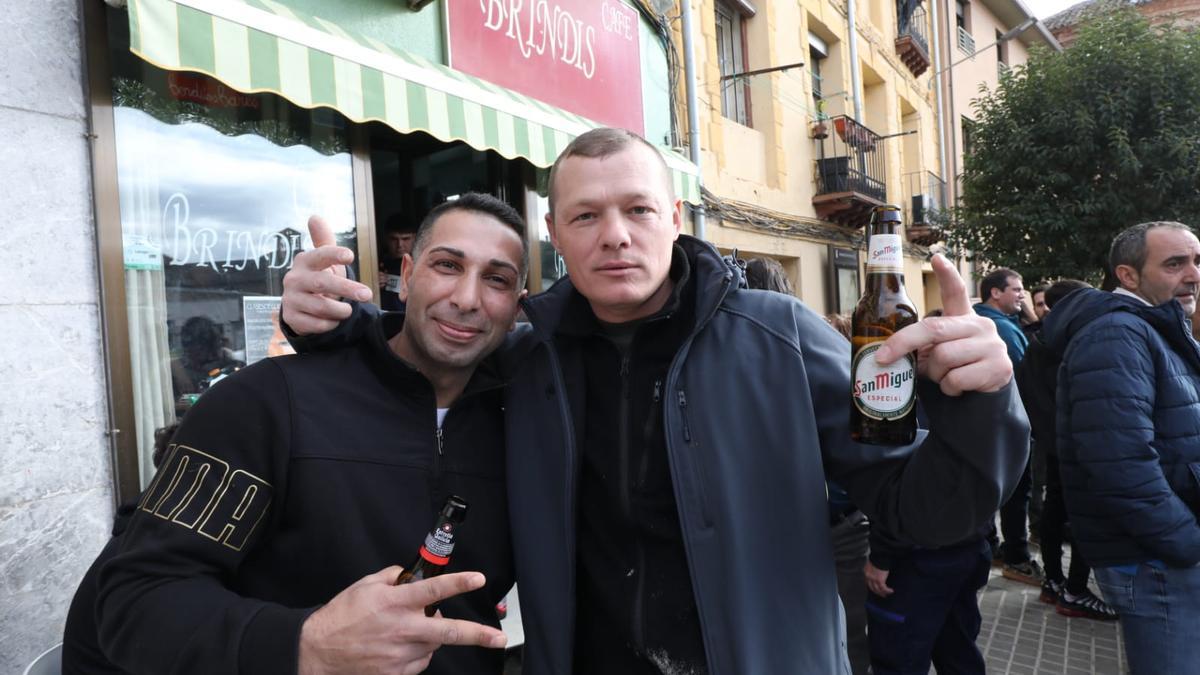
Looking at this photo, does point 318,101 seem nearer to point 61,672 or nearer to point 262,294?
point 262,294

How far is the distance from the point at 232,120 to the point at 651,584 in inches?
145

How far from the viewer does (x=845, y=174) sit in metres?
11.0

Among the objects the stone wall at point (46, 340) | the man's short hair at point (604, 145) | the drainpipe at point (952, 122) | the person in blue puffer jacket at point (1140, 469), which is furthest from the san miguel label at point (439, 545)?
the drainpipe at point (952, 122)

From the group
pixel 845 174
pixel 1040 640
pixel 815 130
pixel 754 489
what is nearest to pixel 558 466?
pixel 754 489

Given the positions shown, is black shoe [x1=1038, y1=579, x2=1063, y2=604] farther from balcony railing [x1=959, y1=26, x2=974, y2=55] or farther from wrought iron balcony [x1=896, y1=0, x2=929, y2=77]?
balcony railing [x1=959, y1=26, x2=974, y2=55]

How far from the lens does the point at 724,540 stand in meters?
1.38

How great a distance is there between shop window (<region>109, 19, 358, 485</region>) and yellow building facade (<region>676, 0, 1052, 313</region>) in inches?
209

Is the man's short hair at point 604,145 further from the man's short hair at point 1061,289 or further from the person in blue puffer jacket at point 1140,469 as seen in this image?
the man's short hair at point 1061,289

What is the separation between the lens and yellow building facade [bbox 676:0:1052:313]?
29.7ft

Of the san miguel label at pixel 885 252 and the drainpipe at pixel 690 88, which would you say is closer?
the san miguel label at pixel 885 252

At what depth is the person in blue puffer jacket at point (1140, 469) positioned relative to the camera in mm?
2312

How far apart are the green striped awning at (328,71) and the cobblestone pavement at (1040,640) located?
13.8 ft

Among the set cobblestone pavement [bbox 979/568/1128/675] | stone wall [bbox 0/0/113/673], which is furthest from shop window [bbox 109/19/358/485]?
cobblestone pavement [bbox 979/568/1128/675]

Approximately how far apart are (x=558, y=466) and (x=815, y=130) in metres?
10.8
